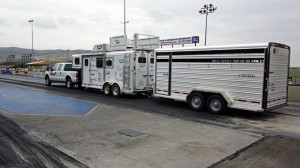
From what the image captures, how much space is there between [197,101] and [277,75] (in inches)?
133

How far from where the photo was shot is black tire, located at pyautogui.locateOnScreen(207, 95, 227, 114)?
989 centimetres

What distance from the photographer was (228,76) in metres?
9.69

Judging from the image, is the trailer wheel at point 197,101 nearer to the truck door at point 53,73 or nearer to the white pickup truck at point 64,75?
the white pickup truck at point 64,75

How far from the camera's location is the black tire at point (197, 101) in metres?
10.6

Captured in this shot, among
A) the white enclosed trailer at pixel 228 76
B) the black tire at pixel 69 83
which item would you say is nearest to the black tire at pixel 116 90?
the white enclosed trailer at pixel 228 76

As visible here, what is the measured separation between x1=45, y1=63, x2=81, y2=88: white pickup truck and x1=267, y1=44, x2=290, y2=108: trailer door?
14037 millimetres

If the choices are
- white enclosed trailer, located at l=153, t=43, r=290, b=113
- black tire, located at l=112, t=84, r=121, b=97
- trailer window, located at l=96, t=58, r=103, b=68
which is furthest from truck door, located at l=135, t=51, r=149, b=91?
trailer window, located at l=96, t=58, r=103, b=68

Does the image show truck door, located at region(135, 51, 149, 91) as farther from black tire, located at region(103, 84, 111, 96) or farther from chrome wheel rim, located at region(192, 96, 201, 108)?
chrome wheel rim, located at region(192, 96, 201, 108)

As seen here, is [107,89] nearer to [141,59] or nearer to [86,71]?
[86,71]

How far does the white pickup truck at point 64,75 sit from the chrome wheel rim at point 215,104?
468 inches

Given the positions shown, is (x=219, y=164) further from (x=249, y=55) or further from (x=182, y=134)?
(x=249, y=55)

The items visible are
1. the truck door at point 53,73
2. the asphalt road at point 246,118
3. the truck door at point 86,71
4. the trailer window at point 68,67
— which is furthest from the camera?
the truck door at point 53,73

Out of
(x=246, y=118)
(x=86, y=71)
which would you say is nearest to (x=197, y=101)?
(x=246, y=118)

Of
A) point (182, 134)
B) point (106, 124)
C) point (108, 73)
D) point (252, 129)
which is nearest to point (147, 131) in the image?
point (182, 134)
